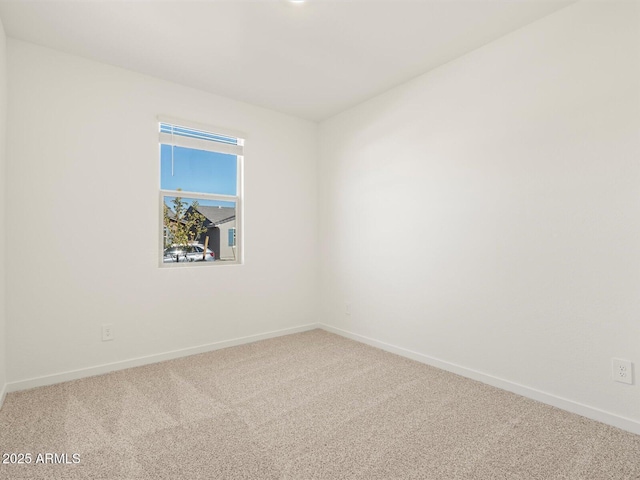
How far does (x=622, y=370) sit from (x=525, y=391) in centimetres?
58

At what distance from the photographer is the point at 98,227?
2.72 meters

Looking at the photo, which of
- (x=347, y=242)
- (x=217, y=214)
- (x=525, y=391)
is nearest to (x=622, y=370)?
(x=525, y=391)

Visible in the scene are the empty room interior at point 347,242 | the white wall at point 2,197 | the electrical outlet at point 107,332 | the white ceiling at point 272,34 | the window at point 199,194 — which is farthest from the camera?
the window at point 199,194

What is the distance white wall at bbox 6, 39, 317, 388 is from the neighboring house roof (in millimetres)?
183

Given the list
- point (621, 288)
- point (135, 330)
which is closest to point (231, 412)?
point (135, 330)

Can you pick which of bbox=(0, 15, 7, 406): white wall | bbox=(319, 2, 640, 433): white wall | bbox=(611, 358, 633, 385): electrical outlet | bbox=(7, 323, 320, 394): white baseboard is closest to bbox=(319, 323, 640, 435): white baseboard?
bbox=(319, 2, 640, 433): white wall

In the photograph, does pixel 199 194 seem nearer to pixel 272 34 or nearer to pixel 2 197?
pixel 2 197

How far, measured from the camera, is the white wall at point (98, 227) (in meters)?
2.45

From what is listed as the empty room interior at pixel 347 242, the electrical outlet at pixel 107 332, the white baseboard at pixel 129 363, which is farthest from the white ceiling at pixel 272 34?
the white baseboard at pixel 129 363

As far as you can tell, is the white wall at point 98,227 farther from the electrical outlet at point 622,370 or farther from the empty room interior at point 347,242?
the electrical outlet at point 622,370

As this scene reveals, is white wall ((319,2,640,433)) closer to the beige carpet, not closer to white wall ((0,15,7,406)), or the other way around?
the beige carpet

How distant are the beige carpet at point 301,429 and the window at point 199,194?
1181 millimetres

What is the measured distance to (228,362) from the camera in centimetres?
298

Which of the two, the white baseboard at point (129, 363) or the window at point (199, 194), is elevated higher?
the window at point (199, 194)
